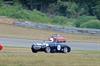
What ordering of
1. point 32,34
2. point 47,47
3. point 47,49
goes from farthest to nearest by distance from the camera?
point 32,34 < point 47,49 < point 47,47

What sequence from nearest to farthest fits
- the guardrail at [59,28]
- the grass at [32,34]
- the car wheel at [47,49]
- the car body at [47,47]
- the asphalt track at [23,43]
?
the car body at [47,47]
the car wheel at [47,49]
the asphalt track at [23,43]
the grass at [32,34]
the guardrail at [59,28]

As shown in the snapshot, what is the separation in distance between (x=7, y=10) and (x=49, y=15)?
294 inches

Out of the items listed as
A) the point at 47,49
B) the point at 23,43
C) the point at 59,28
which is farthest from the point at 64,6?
the point at 47,49

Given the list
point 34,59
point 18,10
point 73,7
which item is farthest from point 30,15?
point 34,59

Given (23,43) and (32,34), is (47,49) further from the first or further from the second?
(32,34)

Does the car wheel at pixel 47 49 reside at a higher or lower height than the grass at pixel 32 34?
higher

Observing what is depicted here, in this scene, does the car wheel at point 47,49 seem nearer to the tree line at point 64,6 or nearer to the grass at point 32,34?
the grass at point 32,34

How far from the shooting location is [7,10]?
6800cm

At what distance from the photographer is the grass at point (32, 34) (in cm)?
5206

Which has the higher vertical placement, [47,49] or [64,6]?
[47,49]

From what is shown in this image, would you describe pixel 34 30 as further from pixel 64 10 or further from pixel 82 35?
pixel 64 10

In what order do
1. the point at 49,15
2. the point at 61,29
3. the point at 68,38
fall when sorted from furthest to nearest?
the point at 49,15, the point at 61,29, the point at 68,38

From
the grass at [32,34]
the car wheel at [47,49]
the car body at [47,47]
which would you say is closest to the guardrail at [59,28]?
the grass at [32,34]

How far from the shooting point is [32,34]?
54781 millimetres
